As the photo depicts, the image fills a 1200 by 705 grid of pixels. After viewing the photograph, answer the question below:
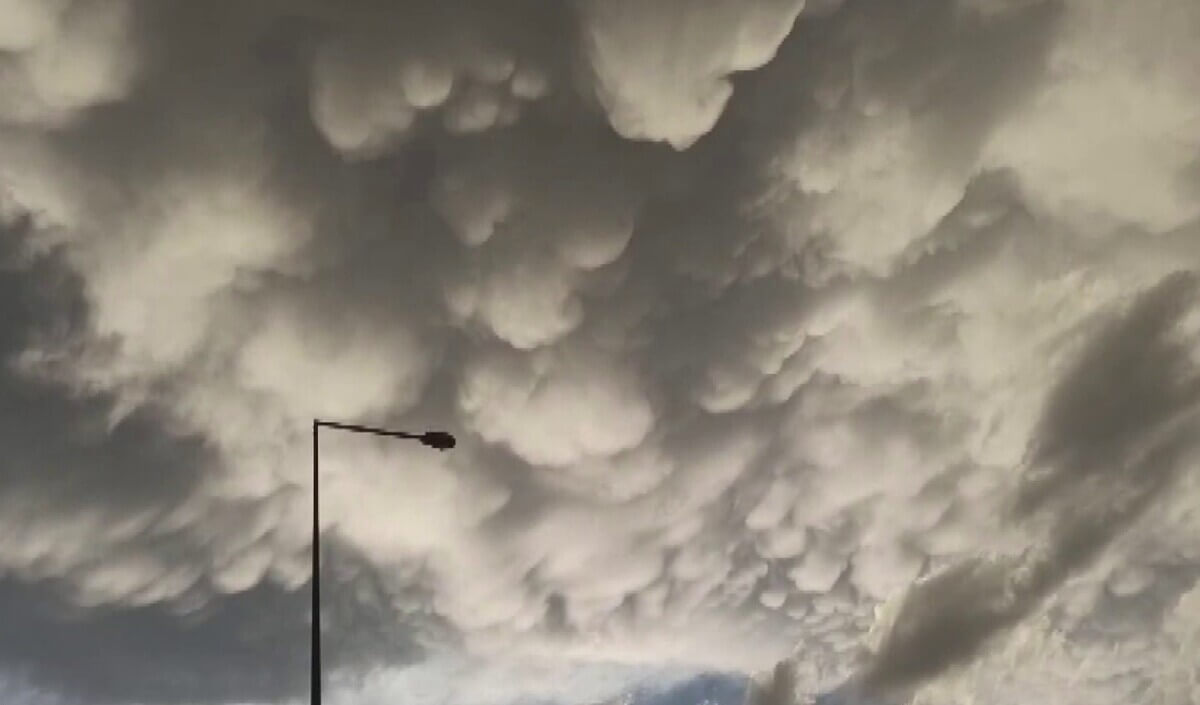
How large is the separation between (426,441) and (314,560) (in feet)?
22.6

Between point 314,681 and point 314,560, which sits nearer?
point 314,681

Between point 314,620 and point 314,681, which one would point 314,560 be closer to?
point 314,620

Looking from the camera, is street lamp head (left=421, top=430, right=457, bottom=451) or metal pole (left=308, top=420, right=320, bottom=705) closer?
metal pole (left=308, top=420, right=320, bottom=705)

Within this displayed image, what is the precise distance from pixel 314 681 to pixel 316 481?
6857 mm

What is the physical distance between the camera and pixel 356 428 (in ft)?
109

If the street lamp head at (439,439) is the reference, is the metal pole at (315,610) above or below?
below

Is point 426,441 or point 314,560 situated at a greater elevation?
point 426,441

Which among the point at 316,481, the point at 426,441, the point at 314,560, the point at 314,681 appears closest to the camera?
the point at 314,681

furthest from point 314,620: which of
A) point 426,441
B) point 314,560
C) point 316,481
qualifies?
point 426,441

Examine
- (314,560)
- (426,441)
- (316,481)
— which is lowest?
(314,560)

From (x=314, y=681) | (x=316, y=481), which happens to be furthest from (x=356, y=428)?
(x=314, y=681)

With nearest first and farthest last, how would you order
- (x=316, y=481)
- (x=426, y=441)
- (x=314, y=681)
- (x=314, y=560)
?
(x=314, y=681)
(x=314, y=560)
(x=316, y=481)
(x=426, y=441)

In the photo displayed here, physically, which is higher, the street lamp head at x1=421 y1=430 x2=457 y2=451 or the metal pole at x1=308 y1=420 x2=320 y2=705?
the street lamp head at x1=421 y1=430 x2=457 y2=451

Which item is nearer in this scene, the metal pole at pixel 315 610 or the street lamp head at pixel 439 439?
the metal pole at pixel 315 610
